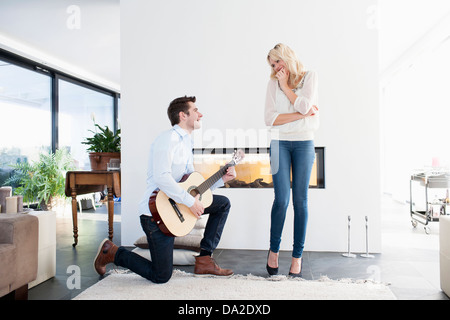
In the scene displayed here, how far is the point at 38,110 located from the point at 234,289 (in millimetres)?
4933

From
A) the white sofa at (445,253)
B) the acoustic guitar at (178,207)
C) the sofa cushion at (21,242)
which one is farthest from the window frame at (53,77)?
the white sofa at (445,253)

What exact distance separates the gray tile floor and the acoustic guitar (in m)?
0.51

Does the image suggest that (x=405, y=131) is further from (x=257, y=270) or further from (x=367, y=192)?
(x=257, y=270)

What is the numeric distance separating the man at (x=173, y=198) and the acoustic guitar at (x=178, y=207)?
5cm

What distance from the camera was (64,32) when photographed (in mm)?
4336

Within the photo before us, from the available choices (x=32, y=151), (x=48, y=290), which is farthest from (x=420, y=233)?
(x=32, y=151)

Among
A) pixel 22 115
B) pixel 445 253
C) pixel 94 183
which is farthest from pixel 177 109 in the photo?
pixel 22 115

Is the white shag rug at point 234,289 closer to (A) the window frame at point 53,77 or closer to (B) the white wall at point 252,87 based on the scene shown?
(B) the white wall at point 252,87

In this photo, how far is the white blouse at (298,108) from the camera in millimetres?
2070

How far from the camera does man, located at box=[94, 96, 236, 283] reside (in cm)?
182

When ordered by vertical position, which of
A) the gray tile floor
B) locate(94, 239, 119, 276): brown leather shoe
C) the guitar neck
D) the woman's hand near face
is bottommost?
the gray tile floor

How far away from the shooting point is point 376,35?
2.75 m

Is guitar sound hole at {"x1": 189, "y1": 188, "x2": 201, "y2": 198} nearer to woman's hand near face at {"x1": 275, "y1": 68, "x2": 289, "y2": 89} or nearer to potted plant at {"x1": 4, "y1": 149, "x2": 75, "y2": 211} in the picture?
woman's hand near face at {"x1": 275, "y1": 68, "x2": 289, "y2": 89}

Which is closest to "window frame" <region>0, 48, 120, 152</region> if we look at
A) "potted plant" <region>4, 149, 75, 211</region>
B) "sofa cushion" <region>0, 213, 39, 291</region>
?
"potted plant" <region>4, 149, 75, 211</region>
